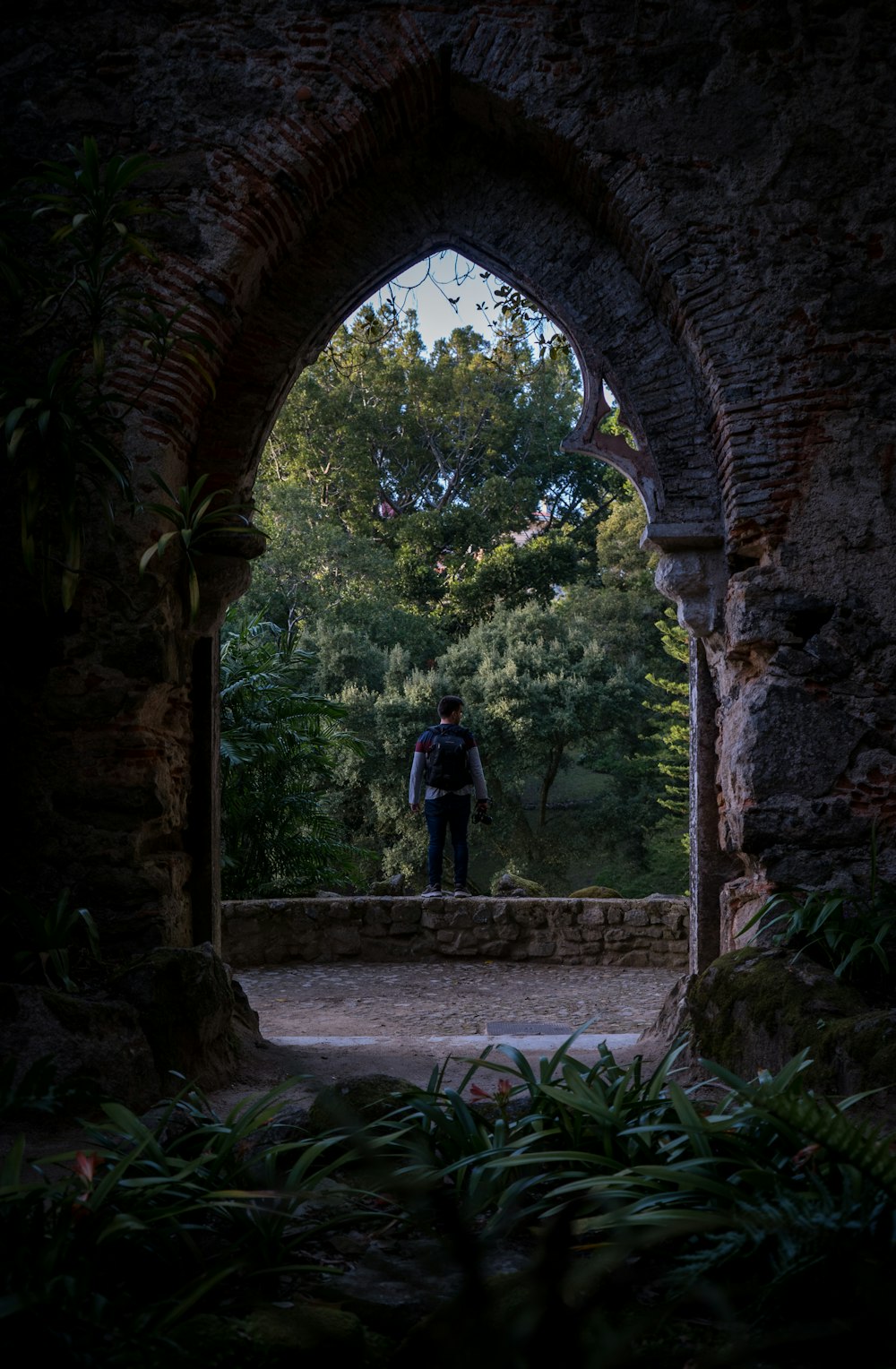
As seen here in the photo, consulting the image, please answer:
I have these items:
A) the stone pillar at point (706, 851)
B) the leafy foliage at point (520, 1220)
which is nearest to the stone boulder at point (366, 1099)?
the leafy foliage at point (520, 1220)

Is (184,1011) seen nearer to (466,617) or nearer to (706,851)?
(706,851)

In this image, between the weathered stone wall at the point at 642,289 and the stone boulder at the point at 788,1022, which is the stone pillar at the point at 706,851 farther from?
the stone boulder at the point at 788,1022

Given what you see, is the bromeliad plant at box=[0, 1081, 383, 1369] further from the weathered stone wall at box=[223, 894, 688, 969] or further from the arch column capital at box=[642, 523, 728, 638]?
the weathered stone wall at box=[223, 894, 688, 969]

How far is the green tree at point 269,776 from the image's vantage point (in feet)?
24.4

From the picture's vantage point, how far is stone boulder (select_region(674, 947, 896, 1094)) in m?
2.58

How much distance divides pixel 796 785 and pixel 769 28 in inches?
112

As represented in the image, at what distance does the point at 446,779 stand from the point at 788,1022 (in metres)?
5.04

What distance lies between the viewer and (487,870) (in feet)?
47.4

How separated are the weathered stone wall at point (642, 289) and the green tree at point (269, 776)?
134 inches

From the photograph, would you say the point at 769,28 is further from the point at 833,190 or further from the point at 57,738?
the point at 57,738

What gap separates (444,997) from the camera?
618cm

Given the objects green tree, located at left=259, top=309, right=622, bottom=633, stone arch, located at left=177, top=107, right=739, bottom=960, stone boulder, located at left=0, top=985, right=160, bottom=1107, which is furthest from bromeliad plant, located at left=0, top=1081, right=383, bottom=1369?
green tree, located at left=259, top=309, right=622, bottom=633

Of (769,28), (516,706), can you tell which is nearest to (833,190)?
(769,28)

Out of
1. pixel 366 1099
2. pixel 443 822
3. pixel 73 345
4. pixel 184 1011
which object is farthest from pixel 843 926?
pixel 443 822
